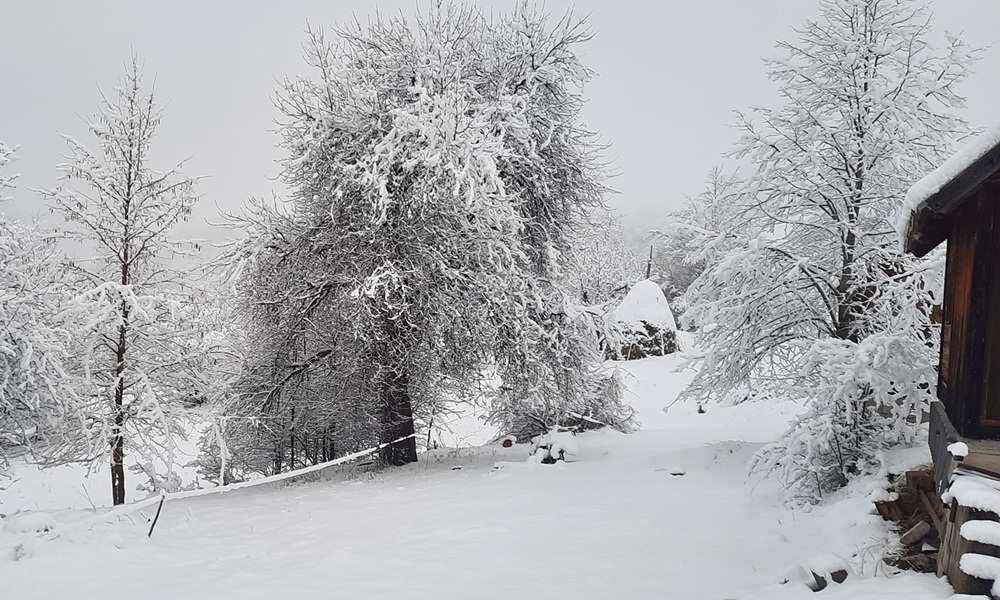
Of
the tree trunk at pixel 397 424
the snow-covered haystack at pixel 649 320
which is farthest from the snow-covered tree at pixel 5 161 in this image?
the snow-covered haystack at pixel 649 320

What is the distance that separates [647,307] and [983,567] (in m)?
26.8

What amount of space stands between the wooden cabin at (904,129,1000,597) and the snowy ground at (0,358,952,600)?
86cm

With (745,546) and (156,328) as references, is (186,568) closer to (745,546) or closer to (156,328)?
(156,328)

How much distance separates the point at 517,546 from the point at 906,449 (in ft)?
16.9

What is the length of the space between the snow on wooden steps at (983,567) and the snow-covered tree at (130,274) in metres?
10.0

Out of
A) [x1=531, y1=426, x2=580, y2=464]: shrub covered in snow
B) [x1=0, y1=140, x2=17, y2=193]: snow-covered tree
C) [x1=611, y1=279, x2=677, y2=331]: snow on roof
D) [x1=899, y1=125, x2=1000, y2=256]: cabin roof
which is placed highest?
[x1=0, y1=140, x2=17, y2=193]: snow-covered tree

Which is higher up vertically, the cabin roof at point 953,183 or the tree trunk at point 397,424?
the cabin roof at point 953,183

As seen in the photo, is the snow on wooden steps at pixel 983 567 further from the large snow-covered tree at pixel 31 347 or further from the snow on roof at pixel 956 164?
the large snow-covered tree at pixel 31 347

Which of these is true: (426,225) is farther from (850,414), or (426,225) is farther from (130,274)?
(850,414)

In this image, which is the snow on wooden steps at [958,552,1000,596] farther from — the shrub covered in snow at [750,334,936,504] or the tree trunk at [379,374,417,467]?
the tree trunk at [379,374,417,467]

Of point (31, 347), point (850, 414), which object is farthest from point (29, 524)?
point (850, 414)

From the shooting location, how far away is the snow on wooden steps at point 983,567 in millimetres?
3742

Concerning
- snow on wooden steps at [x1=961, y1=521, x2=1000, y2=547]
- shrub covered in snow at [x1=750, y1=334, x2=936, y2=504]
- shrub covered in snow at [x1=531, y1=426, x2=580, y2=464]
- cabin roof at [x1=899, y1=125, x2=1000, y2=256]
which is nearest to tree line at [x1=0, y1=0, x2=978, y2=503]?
shrub covered in snow at [x1=750, y1=334, x2=936, y2=504]

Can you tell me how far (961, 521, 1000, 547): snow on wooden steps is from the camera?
383 cm
